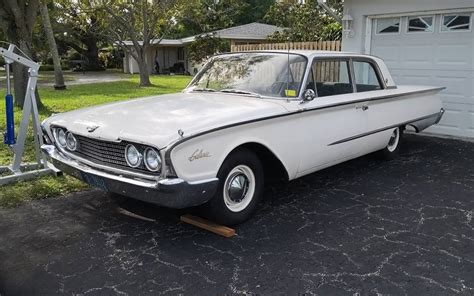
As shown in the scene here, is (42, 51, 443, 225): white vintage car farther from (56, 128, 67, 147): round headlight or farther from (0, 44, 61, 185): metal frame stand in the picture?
(0, 44, 61, 185): metal frame stand

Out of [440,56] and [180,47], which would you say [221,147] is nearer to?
[440,56]

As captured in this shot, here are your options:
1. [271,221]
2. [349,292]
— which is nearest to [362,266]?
[349,292]

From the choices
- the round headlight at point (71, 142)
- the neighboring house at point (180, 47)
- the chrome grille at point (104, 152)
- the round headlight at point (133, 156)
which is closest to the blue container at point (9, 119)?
the round headlight at point (71, 142)

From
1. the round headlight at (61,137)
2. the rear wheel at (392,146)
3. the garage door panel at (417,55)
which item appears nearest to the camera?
the round headlight at (61,137)

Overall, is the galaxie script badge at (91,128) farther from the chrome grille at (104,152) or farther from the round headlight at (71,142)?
the round headlight at (71,142)

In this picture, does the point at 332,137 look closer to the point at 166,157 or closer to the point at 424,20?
the point at 166,157

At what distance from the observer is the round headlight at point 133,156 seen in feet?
12.7

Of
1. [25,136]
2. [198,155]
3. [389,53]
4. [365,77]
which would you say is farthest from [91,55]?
[198,155]

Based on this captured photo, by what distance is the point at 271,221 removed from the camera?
15.1ft

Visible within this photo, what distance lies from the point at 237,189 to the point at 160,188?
930mm

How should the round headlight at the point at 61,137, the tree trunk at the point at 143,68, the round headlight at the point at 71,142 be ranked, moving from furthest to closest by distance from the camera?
the tree trunk at the point at 143,68
the round headlight at the point at 61,137
the round headlight at the point at 71,142

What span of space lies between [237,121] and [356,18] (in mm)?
6734

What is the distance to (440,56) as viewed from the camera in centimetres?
878

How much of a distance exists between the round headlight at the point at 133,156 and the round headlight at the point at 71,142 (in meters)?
0.83
